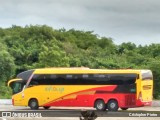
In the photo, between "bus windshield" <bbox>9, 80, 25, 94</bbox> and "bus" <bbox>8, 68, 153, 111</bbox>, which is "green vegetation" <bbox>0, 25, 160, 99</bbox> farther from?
"bus windshield" <bbox>9, 80, 25, 94</bbox>

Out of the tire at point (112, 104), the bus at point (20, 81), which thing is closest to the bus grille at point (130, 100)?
the tire at point (112, 104)

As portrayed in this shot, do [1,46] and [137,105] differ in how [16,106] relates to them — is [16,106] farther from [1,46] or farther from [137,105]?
[1,46]

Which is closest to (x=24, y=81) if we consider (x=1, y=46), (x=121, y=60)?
(x=1, y=46)

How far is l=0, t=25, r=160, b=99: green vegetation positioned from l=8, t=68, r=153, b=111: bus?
878cm

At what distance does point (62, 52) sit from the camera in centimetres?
4303

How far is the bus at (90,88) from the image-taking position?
2783 cm

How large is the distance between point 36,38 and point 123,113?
47313 millimetres

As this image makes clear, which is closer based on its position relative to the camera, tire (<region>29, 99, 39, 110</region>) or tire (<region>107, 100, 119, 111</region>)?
tire (<region>107, 100, 119, 111</region>)

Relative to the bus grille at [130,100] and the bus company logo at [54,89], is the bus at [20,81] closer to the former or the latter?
the bus company logo at [54,89]

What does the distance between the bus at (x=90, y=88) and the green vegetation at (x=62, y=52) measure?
8.78 metres

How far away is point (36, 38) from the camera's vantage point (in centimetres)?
5688

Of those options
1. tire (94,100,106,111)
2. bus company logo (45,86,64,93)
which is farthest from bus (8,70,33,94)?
tire (94,100,106,111)

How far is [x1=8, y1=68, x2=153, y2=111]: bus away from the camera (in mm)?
27828

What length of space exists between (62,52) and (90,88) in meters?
15.2
